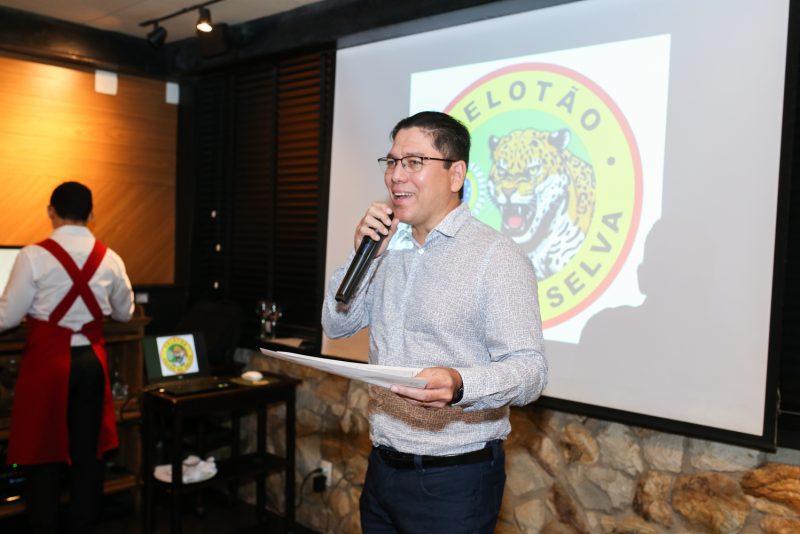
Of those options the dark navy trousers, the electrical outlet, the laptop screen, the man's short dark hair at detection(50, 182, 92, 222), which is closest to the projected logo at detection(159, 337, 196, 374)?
the laptop screen

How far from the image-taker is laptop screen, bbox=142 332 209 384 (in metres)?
3.37

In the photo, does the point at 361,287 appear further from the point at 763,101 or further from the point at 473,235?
the point at 763,101

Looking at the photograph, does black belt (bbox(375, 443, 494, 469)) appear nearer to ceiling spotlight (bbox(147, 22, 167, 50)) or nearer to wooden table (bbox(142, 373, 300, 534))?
wooden table (bbox(142, 373, 300, 534))

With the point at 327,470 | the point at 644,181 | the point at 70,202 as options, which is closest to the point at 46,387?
the point at 70,202

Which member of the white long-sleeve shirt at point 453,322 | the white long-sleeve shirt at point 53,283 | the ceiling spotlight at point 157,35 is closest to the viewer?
the white long-sleeve shirt at point 453,322

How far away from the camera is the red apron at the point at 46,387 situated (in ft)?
10.4

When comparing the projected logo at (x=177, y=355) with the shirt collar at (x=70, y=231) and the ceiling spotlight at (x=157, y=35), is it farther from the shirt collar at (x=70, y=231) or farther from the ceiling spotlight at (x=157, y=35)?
the ceiling spotlight at (x=157, y=35)

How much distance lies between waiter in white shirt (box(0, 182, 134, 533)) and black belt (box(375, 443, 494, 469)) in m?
2.04

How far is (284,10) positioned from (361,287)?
2.65 metres

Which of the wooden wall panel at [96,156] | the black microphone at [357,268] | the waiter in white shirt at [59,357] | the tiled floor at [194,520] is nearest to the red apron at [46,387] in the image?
the waiter in white shirt at [59,357]

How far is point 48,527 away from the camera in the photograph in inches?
128

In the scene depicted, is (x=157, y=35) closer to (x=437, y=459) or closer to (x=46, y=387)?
(x=46, y=387)

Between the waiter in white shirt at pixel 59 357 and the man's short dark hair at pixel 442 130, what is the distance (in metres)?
2.03

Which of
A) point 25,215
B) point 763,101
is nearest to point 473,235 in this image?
point 763,101
